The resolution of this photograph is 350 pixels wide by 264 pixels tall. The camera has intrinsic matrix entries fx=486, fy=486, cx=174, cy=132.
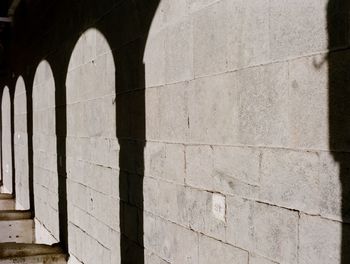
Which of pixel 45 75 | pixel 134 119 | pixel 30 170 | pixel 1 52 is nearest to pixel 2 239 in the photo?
pixel 30 170

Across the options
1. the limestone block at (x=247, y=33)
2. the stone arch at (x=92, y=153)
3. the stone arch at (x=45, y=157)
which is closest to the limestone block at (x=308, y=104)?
the limestone block at (x=247, y=33)

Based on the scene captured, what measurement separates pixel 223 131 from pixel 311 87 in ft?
2.81

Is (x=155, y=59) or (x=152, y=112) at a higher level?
(x=155, y=59)

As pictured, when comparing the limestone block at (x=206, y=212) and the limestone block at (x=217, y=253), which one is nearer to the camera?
the limestone block at (x=217, y=253)

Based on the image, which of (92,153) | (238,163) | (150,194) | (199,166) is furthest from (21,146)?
(238,163)

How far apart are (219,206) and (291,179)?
2.48 feet

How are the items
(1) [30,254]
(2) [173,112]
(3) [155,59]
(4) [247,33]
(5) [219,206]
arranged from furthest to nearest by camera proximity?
(1) [30,254] → (3) [155,59] → (2) [173,112] → (5) [219,206] → (4) [247,33]

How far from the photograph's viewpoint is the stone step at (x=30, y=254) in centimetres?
608

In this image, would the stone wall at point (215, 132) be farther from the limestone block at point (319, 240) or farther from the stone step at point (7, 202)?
the stone step at point (7, 202)

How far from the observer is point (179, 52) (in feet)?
12.3

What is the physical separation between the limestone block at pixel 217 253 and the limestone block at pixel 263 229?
55 mm

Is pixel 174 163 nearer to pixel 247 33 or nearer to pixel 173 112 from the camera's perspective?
pixel 173 112

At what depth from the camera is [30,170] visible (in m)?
9.92

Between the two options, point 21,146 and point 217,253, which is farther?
point 21,146
